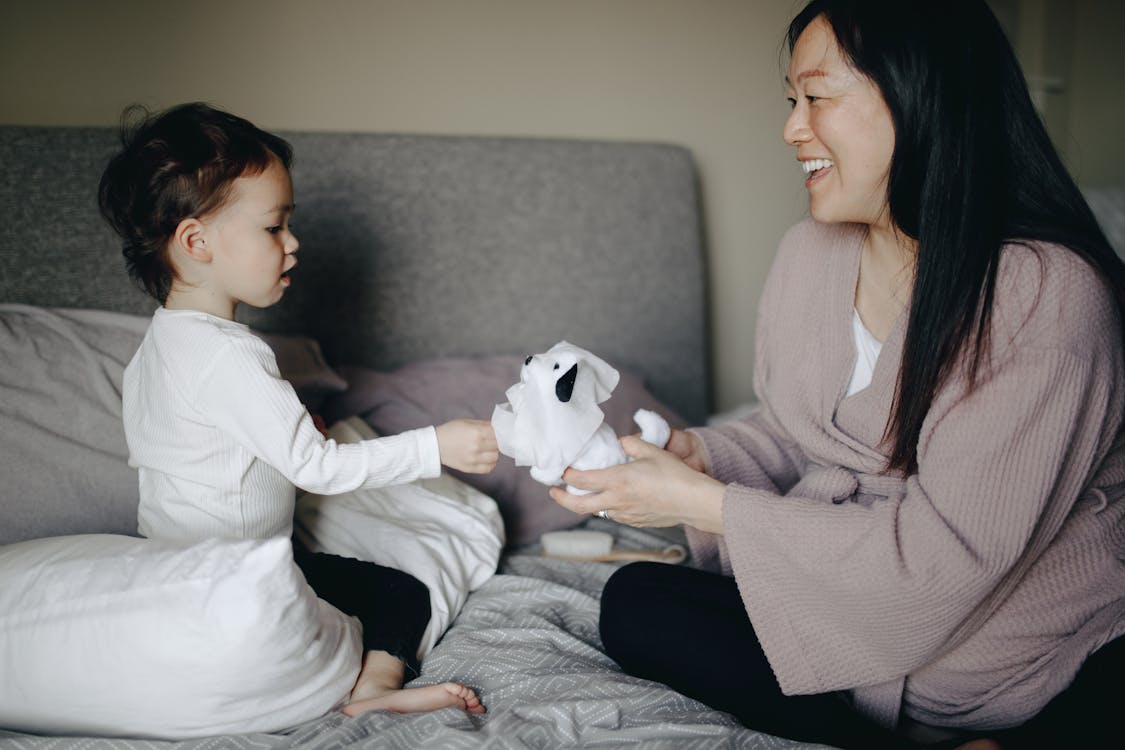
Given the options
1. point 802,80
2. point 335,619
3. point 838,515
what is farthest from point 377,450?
point 802,80

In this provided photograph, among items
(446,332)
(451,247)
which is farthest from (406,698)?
(451,247)

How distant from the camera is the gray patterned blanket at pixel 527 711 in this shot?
3.40ft

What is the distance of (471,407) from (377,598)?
570 mm

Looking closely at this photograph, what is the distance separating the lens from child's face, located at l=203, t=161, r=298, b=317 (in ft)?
4.17

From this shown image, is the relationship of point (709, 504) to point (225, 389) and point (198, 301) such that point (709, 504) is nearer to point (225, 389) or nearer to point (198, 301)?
point (225, 389)

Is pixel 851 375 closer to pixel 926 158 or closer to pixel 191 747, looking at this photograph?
pixel 926 158

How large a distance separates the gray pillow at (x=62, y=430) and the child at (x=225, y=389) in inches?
4.8

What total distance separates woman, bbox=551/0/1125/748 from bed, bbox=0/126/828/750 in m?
0.15

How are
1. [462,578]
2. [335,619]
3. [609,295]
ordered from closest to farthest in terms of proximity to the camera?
[335,619] → [462,578] → [609,295]

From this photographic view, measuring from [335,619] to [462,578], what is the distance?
0.33 metres

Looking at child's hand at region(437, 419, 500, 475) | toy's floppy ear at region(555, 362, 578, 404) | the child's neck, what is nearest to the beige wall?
the child's neck

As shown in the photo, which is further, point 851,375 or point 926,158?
point 851,375

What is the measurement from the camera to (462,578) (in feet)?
4.81

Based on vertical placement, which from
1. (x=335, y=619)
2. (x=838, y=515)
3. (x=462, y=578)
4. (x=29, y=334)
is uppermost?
(x=29, y=334)
